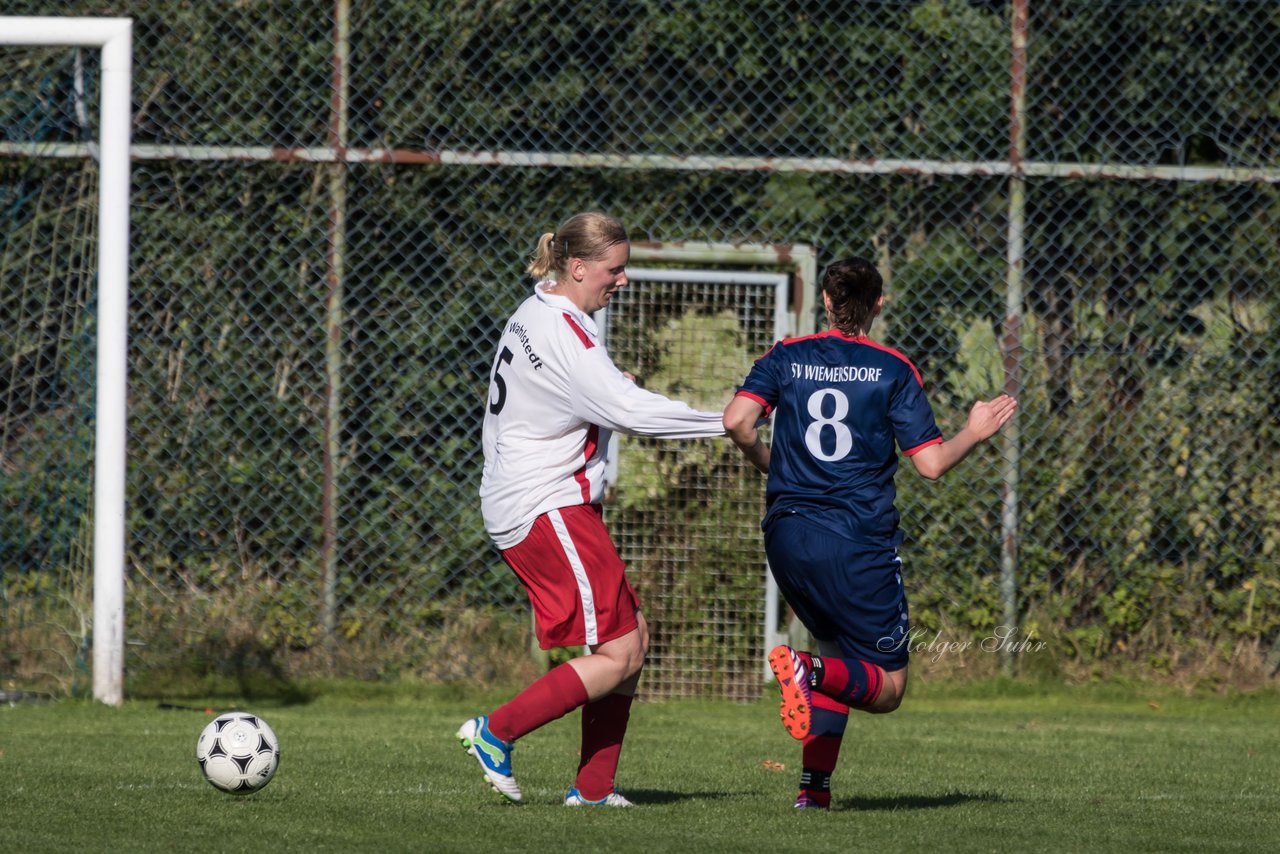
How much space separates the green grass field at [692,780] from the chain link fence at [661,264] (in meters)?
0.44

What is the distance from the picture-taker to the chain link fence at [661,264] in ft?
26.5

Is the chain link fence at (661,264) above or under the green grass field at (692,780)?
above

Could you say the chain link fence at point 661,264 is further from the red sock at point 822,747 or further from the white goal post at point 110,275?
the red sock at point 822,747

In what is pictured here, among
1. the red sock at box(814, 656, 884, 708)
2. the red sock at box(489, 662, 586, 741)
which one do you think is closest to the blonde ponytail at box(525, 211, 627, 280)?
the red sock at box(489, 662, 586, 741)

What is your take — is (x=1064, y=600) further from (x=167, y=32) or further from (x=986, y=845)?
(x=167, y=32)

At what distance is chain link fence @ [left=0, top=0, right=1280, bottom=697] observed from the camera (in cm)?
809

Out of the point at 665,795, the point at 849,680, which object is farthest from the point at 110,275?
the point at 849,680

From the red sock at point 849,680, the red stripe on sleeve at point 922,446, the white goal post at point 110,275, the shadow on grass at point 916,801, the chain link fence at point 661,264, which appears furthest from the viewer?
the chain link fence at point 661,264

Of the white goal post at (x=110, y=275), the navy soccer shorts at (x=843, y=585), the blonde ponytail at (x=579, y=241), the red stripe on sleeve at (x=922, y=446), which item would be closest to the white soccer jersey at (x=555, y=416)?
the blonde ponytail at (x=579, y=241)

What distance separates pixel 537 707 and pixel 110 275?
12.6 ft

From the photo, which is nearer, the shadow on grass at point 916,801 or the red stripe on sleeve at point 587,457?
the red stripe on sleeve at point 587,457

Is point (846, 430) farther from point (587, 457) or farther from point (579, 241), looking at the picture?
point (579, 241)

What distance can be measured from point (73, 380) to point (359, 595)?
1773mm

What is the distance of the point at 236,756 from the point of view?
4.84 m
